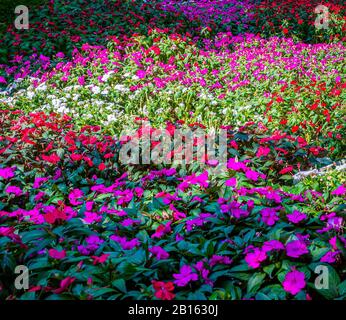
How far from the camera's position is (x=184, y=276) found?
7.64 feet

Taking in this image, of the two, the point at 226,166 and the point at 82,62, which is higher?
the point at 82,62

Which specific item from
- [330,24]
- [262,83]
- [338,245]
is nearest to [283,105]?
[262,83]

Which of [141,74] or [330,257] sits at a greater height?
[141,74]

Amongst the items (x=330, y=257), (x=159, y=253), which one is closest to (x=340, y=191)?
(x=330, y=257)

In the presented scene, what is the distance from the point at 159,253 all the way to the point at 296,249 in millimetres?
739

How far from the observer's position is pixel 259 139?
14.7 feet

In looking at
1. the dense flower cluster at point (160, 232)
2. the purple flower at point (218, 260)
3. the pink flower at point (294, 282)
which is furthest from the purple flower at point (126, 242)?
the pink flower at point (294, 282)

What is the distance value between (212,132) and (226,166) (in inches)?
29.9

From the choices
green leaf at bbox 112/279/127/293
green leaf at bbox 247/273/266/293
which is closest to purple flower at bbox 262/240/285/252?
green leaf at bbox 247/273/266/293

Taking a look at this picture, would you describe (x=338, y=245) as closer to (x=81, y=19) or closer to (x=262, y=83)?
(x=262, y=83)

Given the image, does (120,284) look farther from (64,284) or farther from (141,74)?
(141,74)

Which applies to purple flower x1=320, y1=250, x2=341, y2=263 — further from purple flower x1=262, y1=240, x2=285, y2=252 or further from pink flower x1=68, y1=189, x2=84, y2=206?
pink flower x1=68, y1=189, x2=84, y2=206

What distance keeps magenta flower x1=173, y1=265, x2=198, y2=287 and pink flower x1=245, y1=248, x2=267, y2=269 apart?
291 millimetres
